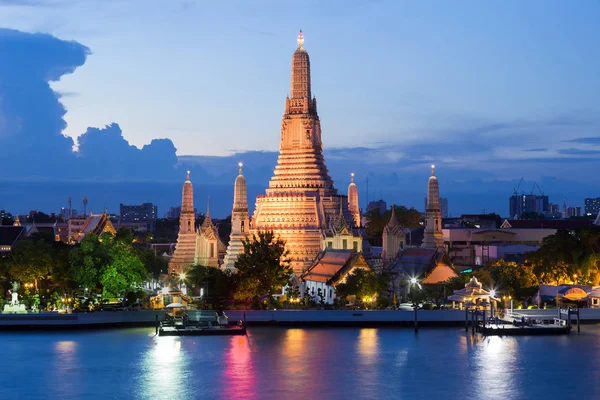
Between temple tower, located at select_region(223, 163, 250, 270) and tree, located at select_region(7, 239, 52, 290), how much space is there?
16408 mm

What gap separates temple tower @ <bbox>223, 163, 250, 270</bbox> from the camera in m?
79.6

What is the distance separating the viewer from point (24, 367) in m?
48.9

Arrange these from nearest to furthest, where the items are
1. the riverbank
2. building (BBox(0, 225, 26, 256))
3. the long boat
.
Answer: the long boat, the riverbank, building (BBox(0, 225, 26, 256))

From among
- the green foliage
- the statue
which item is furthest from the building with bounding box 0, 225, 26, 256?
the green foliage

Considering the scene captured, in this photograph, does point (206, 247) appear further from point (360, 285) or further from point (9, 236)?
point (360, 285)

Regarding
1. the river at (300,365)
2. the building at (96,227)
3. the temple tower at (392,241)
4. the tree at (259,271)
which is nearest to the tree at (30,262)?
the river at (300,365)

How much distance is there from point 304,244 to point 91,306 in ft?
68.4

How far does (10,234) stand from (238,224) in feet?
58.0

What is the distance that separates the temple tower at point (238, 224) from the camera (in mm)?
79562

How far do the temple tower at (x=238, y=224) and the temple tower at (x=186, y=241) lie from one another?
5.76 metres

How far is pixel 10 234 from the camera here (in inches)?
3300

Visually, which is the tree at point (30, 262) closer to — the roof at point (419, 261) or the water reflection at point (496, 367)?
the roof at point (419, 261)

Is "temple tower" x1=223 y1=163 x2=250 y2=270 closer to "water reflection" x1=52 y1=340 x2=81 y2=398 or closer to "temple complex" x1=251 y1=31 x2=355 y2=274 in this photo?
"temple complex" x1=251 y1=31 x2=355 y2=274

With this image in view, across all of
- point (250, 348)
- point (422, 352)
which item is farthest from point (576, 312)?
point (250, 348)
